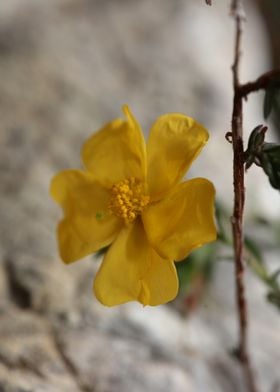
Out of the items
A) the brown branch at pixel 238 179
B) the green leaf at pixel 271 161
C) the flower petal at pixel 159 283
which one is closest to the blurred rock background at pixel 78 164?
the brown branch at pixel 238 179

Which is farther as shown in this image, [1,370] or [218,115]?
[218,115]

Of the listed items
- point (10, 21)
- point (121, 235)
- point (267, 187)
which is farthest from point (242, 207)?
point (10, 21)

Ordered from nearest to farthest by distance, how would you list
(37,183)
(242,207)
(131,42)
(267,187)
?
(242,207) → (37,183) → (267,187) → (131,42)

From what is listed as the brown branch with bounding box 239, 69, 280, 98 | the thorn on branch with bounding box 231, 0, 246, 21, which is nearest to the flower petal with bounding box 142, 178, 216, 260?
the brown branch with bounding box 239, 69, 280, 98

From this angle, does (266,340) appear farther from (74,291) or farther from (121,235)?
(121,235)

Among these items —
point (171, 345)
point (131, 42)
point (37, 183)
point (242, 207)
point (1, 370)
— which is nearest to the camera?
point (242, 207)

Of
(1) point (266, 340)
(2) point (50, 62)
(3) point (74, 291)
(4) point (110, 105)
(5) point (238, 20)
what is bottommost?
(1) point (266, 340)

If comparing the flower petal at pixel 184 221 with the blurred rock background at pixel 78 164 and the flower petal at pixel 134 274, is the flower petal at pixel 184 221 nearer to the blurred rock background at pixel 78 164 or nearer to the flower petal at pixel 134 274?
the flower petal at pixel 134 274

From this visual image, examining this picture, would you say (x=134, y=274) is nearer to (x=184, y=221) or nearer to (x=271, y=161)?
(x=184, y=221)
